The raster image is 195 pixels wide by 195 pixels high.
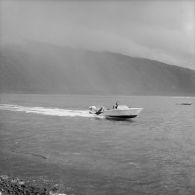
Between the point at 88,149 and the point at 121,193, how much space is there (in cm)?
1214

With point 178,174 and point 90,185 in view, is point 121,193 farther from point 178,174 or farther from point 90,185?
point 178,174

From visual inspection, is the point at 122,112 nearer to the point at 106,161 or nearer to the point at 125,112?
the point at 125,112

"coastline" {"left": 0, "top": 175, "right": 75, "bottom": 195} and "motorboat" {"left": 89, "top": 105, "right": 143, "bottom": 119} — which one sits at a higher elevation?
"motorboat" {"left": 89, "top": 105, "right": 143, "bottom": 119}

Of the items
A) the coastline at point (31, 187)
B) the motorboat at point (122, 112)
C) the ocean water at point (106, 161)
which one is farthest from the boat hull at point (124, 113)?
the coastline at point (31, 187)

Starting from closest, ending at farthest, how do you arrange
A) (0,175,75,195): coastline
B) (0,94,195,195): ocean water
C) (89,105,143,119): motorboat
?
(0,175,75,195): coastline → (0,94,195,195): ocean water → (89,105,143,119): motorboat

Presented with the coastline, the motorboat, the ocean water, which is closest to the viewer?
the coastline

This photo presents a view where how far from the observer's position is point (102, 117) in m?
60.2

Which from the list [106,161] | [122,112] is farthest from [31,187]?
[122,112]

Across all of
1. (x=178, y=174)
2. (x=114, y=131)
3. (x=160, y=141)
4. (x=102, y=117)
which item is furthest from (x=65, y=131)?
(x=178, y=174)

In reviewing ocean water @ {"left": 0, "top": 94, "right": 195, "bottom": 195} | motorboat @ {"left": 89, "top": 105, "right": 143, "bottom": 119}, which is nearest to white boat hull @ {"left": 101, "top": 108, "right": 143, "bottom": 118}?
motorboat @ {"left": 89, "top": 105, "right": 143, "bottom": 119}

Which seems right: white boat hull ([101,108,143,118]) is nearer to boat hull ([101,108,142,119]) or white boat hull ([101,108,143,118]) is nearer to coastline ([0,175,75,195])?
boat hull ([101,108,142,119])

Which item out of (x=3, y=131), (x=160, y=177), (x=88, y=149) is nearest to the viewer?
(x=160, y=177)

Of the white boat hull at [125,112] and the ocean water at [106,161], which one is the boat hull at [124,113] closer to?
the white boat hull at [125,112]

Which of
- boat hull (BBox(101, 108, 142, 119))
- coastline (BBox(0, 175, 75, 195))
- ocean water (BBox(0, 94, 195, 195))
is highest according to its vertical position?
boat hull (BBox(101, 108, 142, 119))
